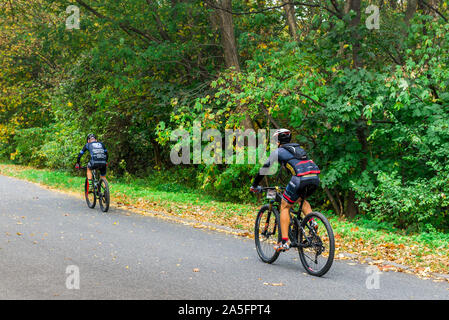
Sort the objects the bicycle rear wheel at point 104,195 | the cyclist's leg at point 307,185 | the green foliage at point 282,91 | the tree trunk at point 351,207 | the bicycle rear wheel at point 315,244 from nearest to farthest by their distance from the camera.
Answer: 1. the bicycle rear wheel at point 315,244
2. the cyclist's leg at point 307,185
3. the green foliage at point 282,91
4. the bicycle rear wheel at point 104,195
5. the tree trunk at point 351,207

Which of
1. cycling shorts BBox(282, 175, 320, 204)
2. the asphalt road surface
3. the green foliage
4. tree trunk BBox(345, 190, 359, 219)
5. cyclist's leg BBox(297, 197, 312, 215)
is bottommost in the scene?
the asphalt road surface

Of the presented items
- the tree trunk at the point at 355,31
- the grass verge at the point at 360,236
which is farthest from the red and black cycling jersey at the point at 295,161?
the tree trunk at the point at 355,31

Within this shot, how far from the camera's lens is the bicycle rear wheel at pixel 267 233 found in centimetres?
777

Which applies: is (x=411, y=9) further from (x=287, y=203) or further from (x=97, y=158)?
(x=287, y=203)

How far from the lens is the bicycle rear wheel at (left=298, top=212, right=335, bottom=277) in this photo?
6.79 m

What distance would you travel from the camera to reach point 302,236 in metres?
7.23

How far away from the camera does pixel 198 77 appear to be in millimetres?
17703

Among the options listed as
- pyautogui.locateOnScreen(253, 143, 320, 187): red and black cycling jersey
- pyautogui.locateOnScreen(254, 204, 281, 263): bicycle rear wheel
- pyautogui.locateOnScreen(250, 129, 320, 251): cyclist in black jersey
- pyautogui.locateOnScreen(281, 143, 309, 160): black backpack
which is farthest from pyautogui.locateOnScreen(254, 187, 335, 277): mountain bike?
pyautogui.locateOnScreen(281, 143, 309, 160): black backpack

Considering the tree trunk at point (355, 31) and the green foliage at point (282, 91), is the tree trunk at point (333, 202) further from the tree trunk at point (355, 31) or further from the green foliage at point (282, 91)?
the tree trunk at point (355, 31)

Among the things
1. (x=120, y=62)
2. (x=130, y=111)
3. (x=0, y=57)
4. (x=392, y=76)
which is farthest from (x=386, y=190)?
(x=0, y=57)

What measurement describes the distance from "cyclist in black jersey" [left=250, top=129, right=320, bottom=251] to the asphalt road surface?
75 centimetres

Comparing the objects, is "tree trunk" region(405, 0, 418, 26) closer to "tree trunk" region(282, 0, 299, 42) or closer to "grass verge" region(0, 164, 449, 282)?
"tree trunk" region(282, 0, 299, 42)

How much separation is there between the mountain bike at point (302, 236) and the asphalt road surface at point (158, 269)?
0.18 m
